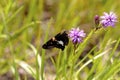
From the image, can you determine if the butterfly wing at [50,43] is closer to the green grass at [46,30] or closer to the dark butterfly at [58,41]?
the dark butterfly at [58,41]

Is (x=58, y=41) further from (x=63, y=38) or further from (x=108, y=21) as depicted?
(x=108, y=21)

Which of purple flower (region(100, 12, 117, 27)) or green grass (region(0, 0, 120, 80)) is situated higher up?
green grass (region(0, 0, 120, 80))

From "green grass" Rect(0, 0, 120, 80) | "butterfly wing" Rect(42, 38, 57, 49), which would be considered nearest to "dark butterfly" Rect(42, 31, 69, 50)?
"butterfly wing" Rect(42, 38, 57, 49)

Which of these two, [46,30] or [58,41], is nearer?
[58,41]

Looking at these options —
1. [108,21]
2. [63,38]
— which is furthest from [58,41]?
[108,21]

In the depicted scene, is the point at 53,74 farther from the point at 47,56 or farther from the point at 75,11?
the point at 75,11

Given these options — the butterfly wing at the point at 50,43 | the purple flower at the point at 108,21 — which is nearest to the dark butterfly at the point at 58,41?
the butterfly wing at the point at 50,43

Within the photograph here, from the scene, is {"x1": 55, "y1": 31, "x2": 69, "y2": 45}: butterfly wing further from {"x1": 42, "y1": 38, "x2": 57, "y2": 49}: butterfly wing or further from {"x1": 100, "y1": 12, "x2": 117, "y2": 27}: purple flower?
{"x1": 100, "y1": 12, "x2": 117, "y2": 27}: purple flower

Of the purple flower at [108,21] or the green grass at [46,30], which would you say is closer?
the purple flower at [108,21]
